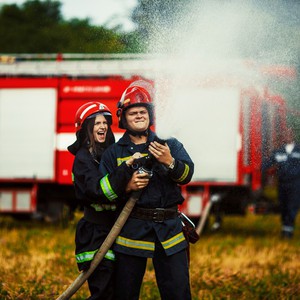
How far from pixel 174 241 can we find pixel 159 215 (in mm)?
176

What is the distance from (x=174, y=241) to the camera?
4172mm

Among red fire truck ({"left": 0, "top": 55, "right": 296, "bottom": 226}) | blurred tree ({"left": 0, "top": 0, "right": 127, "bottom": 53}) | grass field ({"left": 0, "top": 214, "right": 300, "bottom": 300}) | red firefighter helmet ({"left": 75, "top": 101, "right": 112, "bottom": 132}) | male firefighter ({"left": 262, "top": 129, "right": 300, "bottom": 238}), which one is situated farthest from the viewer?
blurred tree ({"left": 0, "top": 0, "right": 127, "bottom": 53})

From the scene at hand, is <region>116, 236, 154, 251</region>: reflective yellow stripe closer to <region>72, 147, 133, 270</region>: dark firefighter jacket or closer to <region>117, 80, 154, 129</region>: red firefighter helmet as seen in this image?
<region>72, 147, 133, 270</region>: dark firefighter jacket

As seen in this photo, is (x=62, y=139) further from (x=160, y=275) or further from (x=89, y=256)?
(x=160, y=275)

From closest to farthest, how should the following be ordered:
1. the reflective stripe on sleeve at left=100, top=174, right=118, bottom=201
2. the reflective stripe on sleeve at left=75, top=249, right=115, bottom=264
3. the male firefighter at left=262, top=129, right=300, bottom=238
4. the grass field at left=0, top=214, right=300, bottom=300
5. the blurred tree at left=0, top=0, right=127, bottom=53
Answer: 1. the reflective stripe on sleeve at left=100, top=174, right=118, bottom=201
2. the reflective stripe on sleeve at left=75, top=249, right=115, bottom=264
3. the grass field at left=0, top=214, right=300, bottom=300
4. the male firefighter at left=262, top=129, right=300, bottom=238
5. the blurred tree at left=0, top=0, right=127, bottom=53

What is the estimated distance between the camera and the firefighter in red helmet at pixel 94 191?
4.12m

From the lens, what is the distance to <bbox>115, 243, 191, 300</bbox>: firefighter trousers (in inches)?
163

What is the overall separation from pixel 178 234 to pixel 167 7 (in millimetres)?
1477

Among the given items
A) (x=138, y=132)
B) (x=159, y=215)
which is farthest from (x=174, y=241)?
(x=138, y=132)

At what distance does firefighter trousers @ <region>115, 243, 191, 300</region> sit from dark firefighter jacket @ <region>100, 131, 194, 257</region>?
56mm

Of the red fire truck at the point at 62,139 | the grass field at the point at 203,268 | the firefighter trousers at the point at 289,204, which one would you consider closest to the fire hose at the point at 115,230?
the grass field at the point at 203,268

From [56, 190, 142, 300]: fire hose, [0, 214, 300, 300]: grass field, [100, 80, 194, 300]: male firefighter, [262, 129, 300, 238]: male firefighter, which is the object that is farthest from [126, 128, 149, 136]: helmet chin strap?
[262, 129, 300, 238]: male firefighter

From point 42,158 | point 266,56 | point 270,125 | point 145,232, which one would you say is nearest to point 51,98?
point 42,158

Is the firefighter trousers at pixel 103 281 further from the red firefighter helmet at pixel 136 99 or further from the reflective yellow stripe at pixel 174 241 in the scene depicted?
the red firefighter helmet at pixel 136 99
